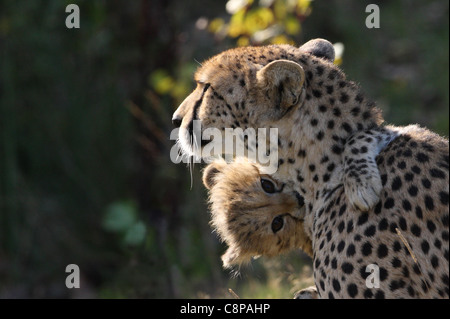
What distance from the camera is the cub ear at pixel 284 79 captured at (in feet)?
9.38

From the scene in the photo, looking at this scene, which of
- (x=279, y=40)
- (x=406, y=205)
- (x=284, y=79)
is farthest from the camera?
(x=279, y=40)

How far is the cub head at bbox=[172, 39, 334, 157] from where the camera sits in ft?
9.57

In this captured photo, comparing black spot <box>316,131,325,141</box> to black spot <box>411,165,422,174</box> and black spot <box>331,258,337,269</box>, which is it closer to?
black spot <box>411,165,422,174</box>

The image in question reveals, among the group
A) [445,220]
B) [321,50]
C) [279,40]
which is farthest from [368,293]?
[279,40]

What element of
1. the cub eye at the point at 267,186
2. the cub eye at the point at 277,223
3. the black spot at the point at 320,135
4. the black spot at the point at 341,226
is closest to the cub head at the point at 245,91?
the black spot at the point at 320,135

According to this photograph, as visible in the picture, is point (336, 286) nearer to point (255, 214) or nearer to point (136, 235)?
point (255, 214)

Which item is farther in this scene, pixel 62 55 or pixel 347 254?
pixel 62 55

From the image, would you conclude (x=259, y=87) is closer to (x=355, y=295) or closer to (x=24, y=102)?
(x=355, y=295)

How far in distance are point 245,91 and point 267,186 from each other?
1.39ft

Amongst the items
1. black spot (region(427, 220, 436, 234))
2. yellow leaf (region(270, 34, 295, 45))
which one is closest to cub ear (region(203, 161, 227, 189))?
black spot (region(427, 220, 436, 234))

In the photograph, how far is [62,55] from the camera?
6.91 m

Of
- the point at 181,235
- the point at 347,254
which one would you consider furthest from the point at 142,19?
the point at 347,254

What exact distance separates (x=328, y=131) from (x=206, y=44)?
176 inches

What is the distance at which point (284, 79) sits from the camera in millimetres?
2893
